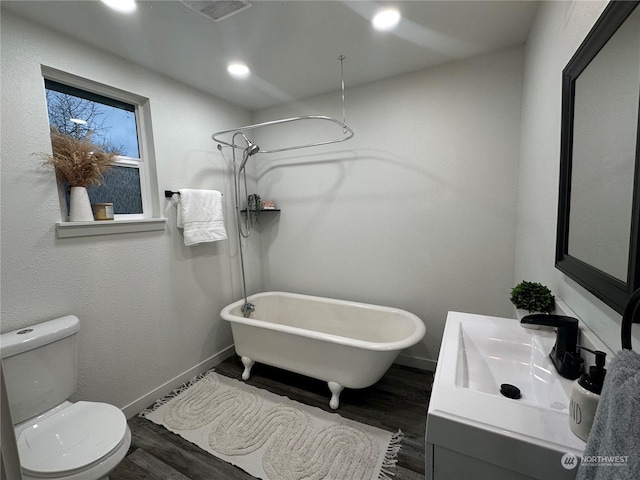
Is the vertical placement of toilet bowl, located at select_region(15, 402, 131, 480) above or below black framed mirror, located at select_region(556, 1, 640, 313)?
below

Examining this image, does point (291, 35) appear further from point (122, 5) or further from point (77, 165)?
point (77, 165)

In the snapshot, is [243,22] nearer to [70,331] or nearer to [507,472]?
[70,331]

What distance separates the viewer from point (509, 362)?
1129 mm

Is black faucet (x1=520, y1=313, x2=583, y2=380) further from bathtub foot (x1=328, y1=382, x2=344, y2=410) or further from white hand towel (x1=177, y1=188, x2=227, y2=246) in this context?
white hand towel (x1=177, y1=188, x2=227, y2=246)

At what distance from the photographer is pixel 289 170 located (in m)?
2.90

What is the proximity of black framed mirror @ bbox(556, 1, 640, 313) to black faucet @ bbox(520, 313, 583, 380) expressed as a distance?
143 millimetres

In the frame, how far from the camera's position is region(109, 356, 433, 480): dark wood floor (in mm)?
1549

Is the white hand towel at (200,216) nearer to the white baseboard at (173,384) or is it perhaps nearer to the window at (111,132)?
the window at (111,132)

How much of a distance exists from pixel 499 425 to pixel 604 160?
82 cm

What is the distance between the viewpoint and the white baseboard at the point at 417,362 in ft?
8.01

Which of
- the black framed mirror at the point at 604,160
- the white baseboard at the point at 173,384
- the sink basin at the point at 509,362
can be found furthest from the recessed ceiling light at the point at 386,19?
the white baseboard at the point at 173,384

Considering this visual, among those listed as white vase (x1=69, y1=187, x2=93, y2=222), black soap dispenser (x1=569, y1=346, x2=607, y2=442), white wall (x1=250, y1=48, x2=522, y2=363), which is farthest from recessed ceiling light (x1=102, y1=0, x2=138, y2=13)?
black soap dispenser (x1=569, y1=346, x2=607, y2=442)

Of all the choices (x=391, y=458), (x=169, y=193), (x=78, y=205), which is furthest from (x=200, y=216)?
(x=391, y=458)

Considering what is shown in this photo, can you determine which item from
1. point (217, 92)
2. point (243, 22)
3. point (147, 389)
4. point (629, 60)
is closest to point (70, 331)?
point (147, 389)
